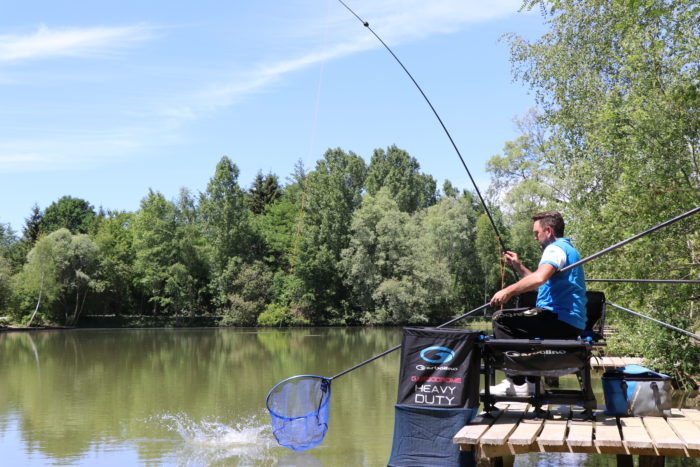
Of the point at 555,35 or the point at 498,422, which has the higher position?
the point at 555,35

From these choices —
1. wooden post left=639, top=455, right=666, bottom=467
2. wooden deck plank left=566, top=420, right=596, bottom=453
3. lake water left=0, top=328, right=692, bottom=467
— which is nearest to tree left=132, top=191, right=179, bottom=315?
lake water left=0, top=328, right=692, bottom=467

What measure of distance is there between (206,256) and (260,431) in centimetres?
4200

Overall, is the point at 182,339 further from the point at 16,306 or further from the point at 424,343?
the point at 424,343

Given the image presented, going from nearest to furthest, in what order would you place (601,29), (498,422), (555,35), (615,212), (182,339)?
(498,422) → (615,212) → (601,29) → (555,35) → (182,339)

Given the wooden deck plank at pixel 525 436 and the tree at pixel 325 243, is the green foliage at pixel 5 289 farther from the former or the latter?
the wooden deck plank at pixel 525 436

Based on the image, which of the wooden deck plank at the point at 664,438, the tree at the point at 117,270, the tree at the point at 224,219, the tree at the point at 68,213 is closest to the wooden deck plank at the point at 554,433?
the wooden deck plank at the point at 664,438

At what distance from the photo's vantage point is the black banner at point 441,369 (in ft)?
14.9

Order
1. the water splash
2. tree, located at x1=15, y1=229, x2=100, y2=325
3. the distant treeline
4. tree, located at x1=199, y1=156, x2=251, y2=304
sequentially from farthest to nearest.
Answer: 1. tree, located at x1=199, y1=156, x2=251, y2=304
2. tree, located at x1=15, y1=229, x2=100, y2=325
3. the distant treeline
4. the water splash

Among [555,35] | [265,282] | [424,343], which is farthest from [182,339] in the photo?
[424,343]

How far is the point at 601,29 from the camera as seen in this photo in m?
17.4

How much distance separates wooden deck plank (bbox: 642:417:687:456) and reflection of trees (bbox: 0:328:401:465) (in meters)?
5.08

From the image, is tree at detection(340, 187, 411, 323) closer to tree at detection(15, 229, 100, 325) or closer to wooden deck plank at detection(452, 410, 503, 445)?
tree at detection(15, 229, 100, 325)

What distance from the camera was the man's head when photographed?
510 cm

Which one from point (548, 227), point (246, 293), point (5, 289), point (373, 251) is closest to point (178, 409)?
point (548, 227)
